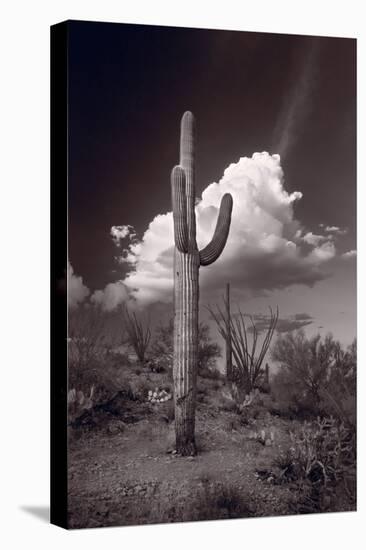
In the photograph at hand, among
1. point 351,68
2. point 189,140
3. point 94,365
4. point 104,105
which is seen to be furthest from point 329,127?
point 94,365

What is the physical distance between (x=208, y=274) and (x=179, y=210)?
780 mm

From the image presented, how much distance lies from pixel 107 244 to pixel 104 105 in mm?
1389

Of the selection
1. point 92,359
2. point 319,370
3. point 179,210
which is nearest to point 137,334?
point 92,359

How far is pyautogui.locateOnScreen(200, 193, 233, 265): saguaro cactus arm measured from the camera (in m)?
13.4

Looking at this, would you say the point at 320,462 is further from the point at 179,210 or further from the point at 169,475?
the point at 179,210

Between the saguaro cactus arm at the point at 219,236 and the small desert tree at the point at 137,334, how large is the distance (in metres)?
0.92

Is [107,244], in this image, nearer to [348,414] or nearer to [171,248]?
[171,248]

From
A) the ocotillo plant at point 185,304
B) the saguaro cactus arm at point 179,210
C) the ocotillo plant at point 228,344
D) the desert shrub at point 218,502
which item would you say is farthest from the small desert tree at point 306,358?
the saguaro cactus arm at point 179,210

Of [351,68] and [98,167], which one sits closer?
[98,167]

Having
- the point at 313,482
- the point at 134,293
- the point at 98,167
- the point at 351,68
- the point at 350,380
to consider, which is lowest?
the point at 313,482

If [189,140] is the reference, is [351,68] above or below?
above

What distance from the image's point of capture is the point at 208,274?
13.5m

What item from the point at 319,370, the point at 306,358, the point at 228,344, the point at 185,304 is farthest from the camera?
the point at 319,370

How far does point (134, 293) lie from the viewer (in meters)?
13.1
